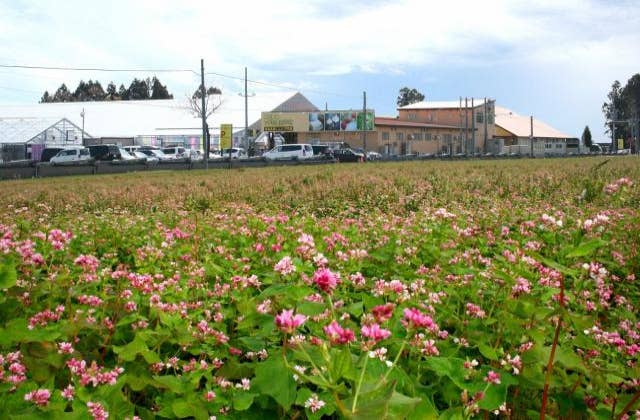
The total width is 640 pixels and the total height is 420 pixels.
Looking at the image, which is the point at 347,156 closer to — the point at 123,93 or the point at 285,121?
the point at 285,121

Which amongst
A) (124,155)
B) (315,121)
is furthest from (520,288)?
(315,121)

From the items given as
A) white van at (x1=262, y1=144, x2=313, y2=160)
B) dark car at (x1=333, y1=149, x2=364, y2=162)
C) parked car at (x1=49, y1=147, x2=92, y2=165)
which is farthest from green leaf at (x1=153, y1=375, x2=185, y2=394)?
dark car at (x1=333, y1=149, x2=364, y2=162)

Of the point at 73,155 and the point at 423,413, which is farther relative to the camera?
the point at 73,155

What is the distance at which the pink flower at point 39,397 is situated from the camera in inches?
76.1

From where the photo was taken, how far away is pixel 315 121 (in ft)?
241

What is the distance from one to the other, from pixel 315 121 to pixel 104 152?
34849 millimetres

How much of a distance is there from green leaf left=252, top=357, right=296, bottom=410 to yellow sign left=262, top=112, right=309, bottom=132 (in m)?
70.8

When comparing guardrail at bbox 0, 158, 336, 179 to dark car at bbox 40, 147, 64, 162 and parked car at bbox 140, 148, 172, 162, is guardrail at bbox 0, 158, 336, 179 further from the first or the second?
dark car at bbox 40, 147, 64, 162

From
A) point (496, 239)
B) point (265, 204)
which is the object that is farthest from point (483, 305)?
point (265, 204)

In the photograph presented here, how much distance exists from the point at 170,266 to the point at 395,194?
769 cm

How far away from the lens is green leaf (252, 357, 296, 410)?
1882 mm

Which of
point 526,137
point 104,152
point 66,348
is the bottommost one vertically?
point 66,348

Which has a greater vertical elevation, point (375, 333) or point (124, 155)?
point (124, 155)

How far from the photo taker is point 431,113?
9356cm
